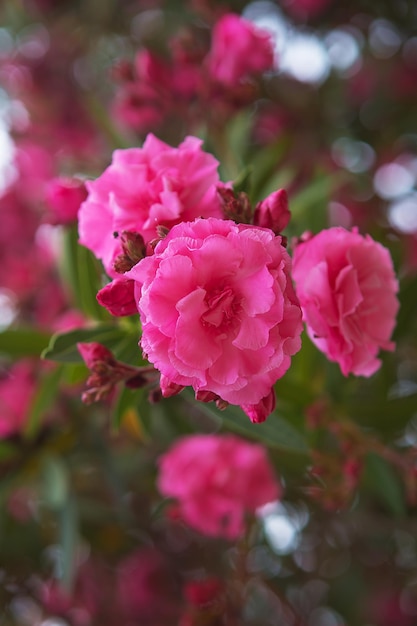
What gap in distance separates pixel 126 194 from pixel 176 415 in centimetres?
66

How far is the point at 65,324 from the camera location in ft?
4.02

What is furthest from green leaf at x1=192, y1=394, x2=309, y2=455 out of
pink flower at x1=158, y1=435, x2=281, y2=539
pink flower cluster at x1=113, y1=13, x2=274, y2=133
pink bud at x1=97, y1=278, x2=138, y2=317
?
pink flower cluster at x1=113, y1=13, x2=274, y2=133

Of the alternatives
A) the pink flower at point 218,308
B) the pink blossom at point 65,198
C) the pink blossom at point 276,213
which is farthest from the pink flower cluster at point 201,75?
the pink flower at point 218,308

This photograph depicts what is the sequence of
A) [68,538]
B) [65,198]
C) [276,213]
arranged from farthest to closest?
[68,538] → [65,198] → [276,213]

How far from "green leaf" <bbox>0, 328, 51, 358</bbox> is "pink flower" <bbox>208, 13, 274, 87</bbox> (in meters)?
0.63

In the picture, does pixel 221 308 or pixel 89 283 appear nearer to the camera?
pixel 221 308

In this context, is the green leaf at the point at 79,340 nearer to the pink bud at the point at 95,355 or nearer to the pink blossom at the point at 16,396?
the pink bud at the point at 95,355

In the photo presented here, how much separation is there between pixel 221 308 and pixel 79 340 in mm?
291

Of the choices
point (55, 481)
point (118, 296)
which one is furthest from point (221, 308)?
point (55, 481)

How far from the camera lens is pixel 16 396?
136cm

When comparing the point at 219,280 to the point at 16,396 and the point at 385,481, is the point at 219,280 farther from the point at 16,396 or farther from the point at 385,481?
the point at 16,396

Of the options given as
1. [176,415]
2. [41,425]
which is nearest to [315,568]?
[176,415]

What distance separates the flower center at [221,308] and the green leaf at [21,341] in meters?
0.53

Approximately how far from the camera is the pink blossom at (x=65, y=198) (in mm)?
999
